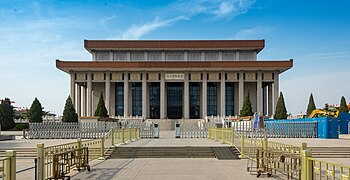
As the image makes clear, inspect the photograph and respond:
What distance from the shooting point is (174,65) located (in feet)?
205

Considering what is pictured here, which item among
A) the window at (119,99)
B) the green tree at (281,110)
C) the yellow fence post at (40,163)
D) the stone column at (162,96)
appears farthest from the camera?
the window at (119,99)

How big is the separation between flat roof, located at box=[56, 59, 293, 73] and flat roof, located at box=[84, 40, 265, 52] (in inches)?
284

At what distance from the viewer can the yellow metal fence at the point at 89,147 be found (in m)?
9.80

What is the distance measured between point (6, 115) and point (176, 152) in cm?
3833

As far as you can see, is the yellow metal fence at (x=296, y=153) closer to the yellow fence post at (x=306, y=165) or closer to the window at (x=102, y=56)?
the yellow fence post at (x=306, y=165)

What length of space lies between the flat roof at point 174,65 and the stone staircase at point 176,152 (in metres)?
43.1

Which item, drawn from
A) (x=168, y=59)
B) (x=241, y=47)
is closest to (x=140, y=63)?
(x=168, y=59)

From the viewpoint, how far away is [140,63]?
62.7m

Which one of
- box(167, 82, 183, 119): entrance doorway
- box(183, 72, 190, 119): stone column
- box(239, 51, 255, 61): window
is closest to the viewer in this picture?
box(183, 72, 190, 119): stone column

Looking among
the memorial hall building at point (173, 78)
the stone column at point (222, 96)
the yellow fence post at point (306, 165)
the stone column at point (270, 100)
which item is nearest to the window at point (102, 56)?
the memorial hall building at point (173, 78)

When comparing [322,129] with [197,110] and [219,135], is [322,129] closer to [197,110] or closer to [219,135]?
[219,135]

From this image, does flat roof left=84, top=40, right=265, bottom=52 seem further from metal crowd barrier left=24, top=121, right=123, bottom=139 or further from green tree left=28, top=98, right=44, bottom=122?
metal crowd barrier left=24, top=121, right=123, bottom=139

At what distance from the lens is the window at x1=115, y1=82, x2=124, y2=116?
6906 centimetres

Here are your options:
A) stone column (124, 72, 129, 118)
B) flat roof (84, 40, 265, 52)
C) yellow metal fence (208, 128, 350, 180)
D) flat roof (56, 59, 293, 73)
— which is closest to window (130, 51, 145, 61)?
flat roof (84, 40, 265, 52)
